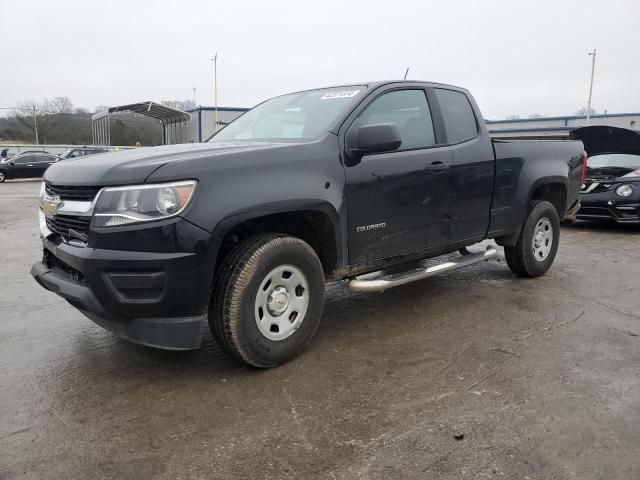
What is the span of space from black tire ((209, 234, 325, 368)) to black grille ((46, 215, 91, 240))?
31.4 inches

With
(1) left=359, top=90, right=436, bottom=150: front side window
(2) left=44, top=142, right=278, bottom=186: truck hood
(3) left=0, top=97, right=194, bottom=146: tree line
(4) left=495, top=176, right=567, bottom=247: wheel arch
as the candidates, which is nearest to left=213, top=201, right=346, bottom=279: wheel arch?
(2) left=44, top=142, right=278, bottom=186: truck hood

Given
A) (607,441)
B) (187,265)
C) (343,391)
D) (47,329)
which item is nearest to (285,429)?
(343,391)

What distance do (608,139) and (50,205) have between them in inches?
368

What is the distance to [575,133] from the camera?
940cm

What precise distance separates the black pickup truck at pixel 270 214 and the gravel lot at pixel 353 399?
1.23 ft

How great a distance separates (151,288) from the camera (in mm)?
2857

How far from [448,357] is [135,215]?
86.9 inches

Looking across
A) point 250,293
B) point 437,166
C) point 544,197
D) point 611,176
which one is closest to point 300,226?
point 250,293

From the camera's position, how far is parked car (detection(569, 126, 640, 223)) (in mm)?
8586

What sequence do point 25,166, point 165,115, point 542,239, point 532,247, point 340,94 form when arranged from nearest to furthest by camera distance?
point 340,94 → point 532,247 → point 542,239 → point 25,166 → point 165,115

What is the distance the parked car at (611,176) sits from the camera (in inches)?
338

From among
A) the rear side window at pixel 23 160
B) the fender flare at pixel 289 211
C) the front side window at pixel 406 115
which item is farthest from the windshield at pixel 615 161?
the rear side window at pixel 23 160

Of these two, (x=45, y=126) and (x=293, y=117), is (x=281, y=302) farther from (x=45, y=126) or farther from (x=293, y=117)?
(x=45, y=126)

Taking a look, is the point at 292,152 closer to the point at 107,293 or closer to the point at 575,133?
the point at 107,293
